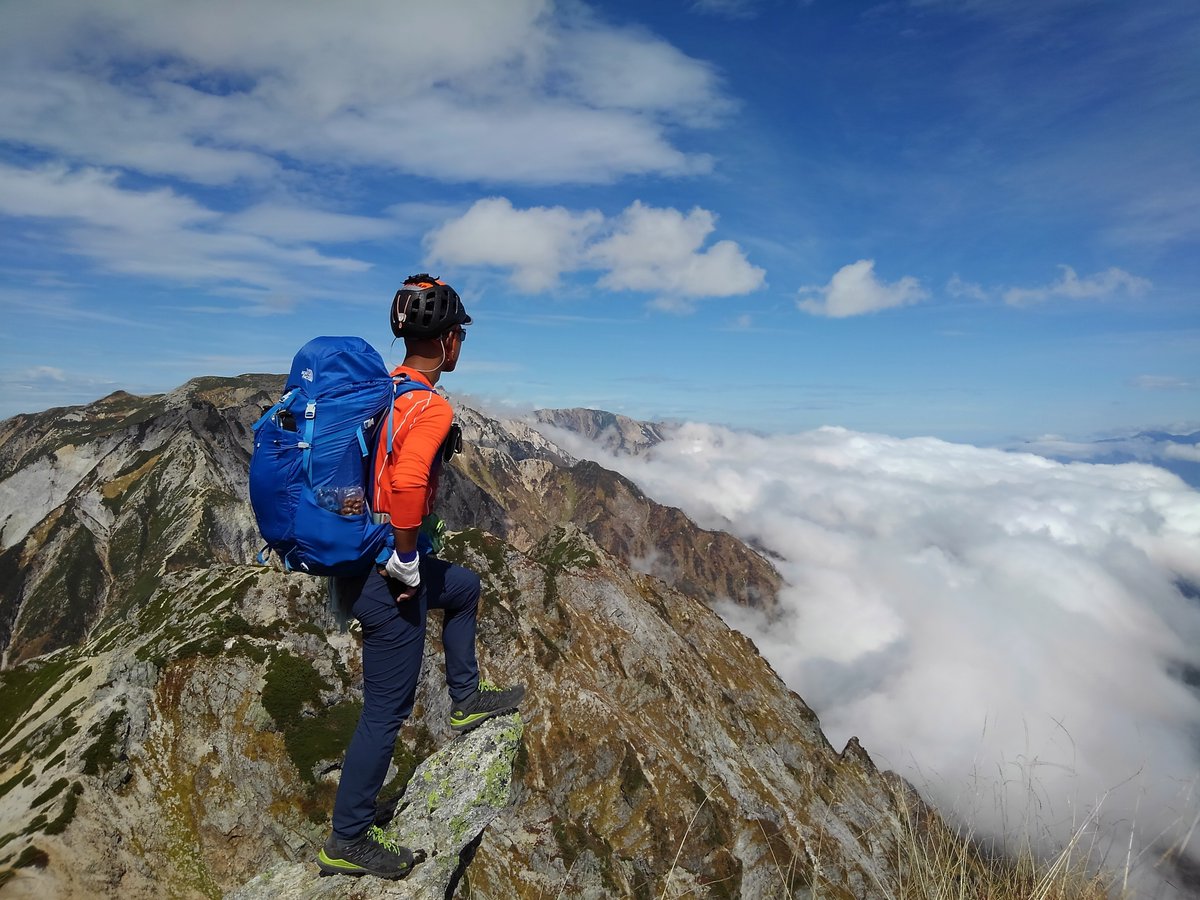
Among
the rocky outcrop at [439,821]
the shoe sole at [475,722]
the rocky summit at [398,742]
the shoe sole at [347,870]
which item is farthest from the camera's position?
the rocky summit at [398,742]

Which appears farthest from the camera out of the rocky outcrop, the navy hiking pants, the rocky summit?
the rocky summit

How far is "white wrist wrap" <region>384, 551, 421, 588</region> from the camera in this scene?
794 cm

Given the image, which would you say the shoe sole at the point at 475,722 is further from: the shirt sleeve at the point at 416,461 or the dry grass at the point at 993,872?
the dry grass at the point at 993,872

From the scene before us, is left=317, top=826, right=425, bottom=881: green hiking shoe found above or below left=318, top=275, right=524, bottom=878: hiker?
below

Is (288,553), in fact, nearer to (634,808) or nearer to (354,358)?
(354,358)

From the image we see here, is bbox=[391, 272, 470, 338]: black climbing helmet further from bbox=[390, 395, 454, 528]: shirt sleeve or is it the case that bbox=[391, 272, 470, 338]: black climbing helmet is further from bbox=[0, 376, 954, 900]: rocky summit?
bbox=[0, 376, 954, 900]: rocky summit

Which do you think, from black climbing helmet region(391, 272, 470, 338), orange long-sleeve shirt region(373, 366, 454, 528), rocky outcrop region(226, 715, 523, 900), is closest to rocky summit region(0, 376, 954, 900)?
rocky outcrop region(226, 715, 523, 900)

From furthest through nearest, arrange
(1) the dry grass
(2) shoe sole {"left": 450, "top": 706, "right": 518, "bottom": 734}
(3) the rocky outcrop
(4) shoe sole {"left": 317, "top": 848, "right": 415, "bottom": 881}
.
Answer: (2) shoe sole {"left": 450, "top": 706, "right": 518, "bottom": 734}
(3) the rocky outcrop
(4) shoe sole {"left": 317, "top": 848, "right": 415, "bottom": 881}
(1) the dry grass

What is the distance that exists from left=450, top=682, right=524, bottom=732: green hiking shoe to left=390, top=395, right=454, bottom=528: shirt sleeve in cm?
415

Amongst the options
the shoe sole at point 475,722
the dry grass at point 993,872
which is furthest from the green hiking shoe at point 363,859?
the dry grass at point 993,872

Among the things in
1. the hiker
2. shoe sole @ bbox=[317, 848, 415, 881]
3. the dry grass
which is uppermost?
the hiker

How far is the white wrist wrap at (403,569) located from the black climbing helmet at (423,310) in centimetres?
303

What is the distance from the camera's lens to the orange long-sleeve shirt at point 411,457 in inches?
302

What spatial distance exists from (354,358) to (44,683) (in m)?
65.2
